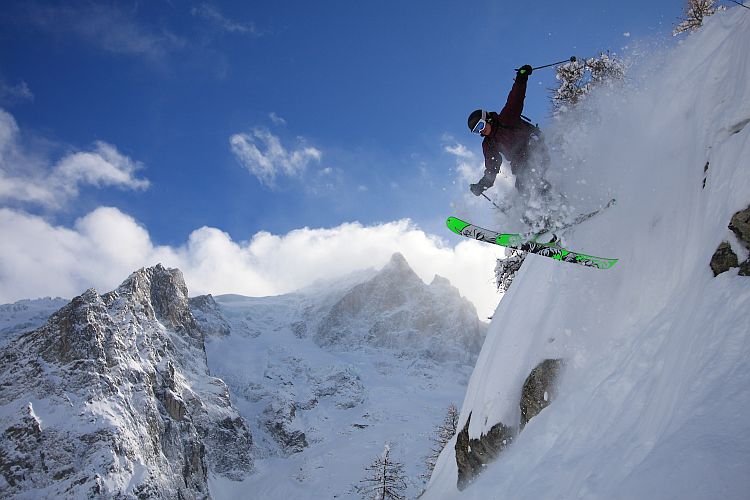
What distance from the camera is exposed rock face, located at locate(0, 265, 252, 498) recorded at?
60125mm

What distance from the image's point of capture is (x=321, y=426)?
4441 inches

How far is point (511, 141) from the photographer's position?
36.1 feet

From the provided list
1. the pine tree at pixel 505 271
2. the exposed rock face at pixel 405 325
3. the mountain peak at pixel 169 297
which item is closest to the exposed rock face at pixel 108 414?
the mountain peak at pixel 169 297

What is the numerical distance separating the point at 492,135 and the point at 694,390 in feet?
26.3

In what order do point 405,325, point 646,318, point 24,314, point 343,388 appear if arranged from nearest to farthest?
point 646,318, point 343,388, point 24,314, point 405,325

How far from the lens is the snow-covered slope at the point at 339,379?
87125 mm

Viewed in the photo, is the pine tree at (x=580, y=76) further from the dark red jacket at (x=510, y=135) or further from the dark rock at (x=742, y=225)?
the dark rock at (x=742, y=225)

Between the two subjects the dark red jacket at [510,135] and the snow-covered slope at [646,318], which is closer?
the snow-covered slope at [646,318]

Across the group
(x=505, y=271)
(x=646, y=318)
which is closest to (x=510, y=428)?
(x=646, y=318)

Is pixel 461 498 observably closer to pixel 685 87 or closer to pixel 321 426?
pixel 685 87

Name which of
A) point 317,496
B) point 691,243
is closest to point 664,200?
point 691,243

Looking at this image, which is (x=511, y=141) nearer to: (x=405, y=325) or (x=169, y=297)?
(x=169, y=297)

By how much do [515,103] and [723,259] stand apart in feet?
21.7

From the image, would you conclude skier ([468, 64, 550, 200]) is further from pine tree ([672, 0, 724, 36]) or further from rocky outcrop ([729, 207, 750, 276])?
pine tree ([672, 0, 724, 36])
